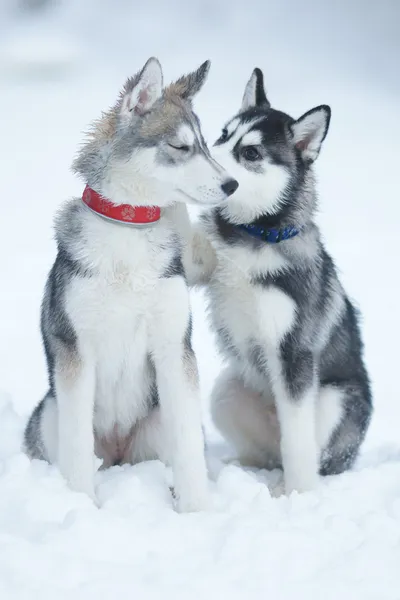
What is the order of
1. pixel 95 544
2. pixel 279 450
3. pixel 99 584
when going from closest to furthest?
pixel 99 584
pixel 95 544
pixel 279 450

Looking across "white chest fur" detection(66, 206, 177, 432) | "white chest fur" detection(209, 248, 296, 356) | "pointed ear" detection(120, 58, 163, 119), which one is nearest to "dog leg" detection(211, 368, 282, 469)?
"white chest fur" detection(209, 248, 296, 356)

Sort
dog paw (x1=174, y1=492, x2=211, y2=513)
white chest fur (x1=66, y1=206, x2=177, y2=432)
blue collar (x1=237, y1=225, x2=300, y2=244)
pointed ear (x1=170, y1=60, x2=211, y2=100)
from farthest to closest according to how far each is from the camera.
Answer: blue collar (x1=237, y1=225, x2=300, y2=244), pointed ear (x1=170, y1=60, x2=211, y2=100), dog paw (x1=174, y1=492, x2=211, y2=513), white chest fur (x1=66, y1=206, x2=177, y2=432)

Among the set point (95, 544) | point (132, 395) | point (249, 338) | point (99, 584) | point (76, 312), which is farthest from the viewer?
point (249, 338)

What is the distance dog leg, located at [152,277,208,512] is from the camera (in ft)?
12.2

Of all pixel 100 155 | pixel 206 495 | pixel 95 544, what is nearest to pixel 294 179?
pixel 100 155

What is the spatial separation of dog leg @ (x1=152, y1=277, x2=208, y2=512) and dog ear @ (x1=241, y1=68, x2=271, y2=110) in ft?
5.26

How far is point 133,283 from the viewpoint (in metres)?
3.68

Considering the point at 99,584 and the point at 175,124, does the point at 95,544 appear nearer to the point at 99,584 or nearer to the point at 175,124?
the point at 99,584

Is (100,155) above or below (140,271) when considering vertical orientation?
above

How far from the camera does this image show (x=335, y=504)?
13.3 feet

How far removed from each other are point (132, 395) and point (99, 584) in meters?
1.14

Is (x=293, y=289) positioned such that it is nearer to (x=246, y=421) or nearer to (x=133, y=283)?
(x=246, y=421)

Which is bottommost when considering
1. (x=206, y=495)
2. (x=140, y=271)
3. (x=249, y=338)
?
(x=206, y=495)

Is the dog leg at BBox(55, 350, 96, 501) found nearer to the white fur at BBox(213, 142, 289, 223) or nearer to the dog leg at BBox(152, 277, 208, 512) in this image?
the dog leg at BBox(152, 277, 208, 512)
